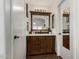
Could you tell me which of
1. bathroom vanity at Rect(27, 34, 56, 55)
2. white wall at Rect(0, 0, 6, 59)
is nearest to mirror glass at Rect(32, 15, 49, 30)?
bathroom vanity at Rect(27, 34, 56, 55)

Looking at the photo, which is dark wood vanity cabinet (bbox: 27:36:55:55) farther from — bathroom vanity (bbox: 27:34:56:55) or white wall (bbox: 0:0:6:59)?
white wall (bbox: 0:0:6:59)

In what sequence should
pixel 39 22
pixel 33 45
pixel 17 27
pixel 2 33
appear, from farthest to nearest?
pixel 39 22, pixel 33 45, pixel 17 27, pixel 2 33

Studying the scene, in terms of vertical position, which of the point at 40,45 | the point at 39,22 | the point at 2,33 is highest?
the point at 39,22

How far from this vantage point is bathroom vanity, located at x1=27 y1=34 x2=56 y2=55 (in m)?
3.96

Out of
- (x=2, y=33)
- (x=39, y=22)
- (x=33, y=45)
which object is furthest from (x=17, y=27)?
(x=39, y=22)

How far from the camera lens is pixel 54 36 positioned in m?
4.12

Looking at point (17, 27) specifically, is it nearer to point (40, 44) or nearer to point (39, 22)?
point (40, 44)

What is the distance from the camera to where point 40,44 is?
4.05 metres

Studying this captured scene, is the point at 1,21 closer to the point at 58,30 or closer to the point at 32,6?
the point at 58,30

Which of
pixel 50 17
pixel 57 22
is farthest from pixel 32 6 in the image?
pixel 57 22

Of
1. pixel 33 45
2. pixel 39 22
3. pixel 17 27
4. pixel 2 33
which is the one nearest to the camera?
pixel 2 33

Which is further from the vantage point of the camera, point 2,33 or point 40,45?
point 40,45

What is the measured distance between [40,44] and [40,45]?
0.14ft

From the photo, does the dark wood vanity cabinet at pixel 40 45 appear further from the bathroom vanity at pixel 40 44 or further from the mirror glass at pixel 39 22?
the mirror glass at pixel 39 22
